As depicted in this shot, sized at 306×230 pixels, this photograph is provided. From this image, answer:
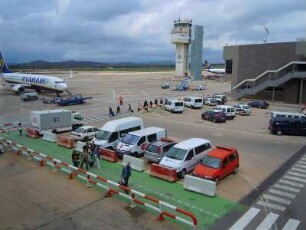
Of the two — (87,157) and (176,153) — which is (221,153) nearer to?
(176,153)

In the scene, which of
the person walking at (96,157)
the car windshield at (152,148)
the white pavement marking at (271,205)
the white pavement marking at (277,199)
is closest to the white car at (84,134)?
the person walking at (96,157)

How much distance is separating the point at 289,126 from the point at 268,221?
21.6 metres

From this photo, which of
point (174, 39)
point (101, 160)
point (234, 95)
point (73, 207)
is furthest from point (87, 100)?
point (174, 39)

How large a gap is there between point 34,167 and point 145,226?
11.1 metres

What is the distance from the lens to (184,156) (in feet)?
71.5

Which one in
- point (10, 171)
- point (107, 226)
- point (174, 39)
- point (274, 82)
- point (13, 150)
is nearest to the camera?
point (107, 226)

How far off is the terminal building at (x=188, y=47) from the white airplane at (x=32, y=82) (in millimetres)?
72827

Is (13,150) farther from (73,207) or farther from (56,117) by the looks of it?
(73,207)

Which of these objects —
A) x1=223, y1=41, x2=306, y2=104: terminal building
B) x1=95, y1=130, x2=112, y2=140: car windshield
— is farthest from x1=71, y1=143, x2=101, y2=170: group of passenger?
x1=223, y1=41, x2=306, y2=104: terminal building

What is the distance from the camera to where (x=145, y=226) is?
1505cm

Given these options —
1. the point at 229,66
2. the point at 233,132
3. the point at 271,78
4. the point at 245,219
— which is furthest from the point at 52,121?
the point at 229,66

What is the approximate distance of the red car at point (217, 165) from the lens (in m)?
20.1

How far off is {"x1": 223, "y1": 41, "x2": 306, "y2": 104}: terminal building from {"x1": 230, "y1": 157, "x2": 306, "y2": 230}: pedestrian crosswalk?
135 ft

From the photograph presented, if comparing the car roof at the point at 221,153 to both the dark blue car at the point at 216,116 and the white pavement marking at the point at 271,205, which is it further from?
the dark blue car at the point at 216,116
